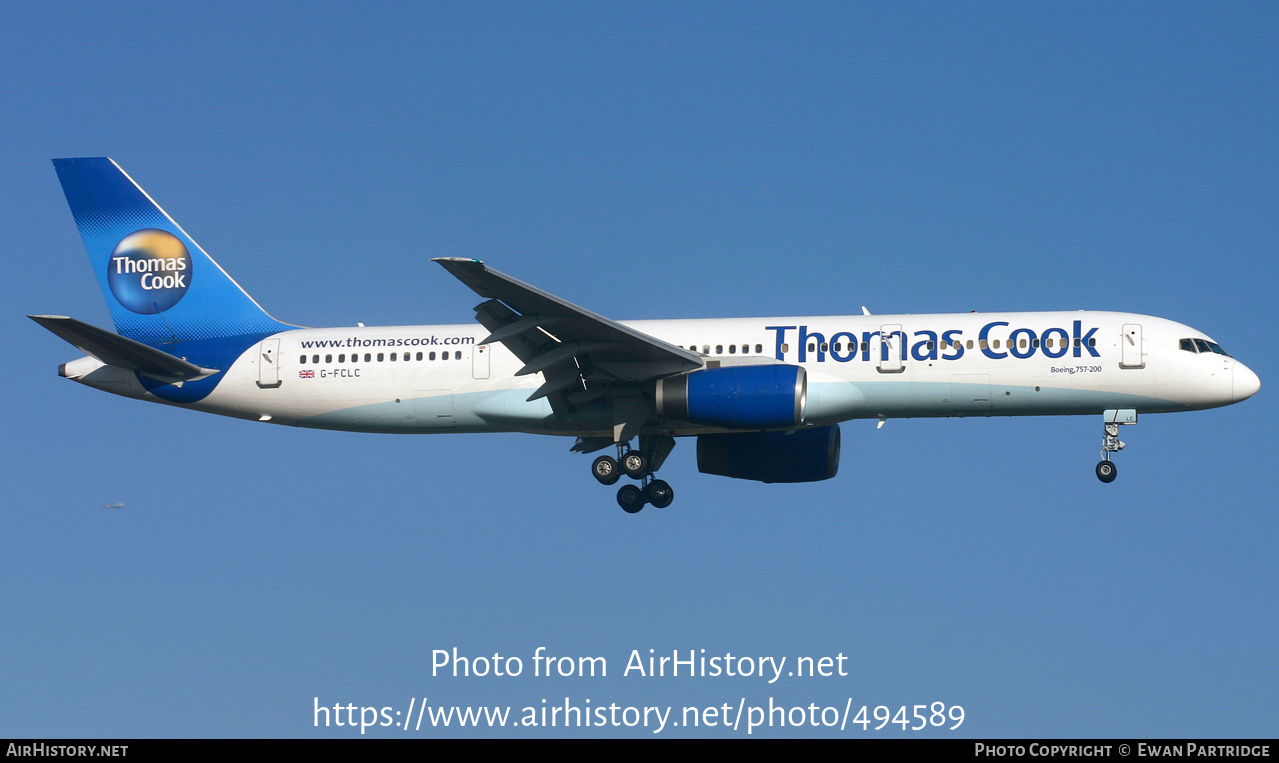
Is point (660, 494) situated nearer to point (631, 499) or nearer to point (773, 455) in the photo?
point (631, 499)

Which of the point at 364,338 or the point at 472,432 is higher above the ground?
the point at 364,338

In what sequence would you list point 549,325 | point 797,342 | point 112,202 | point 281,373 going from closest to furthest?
point 549,325 < point 797,342 < point 281,373 < point 112,202

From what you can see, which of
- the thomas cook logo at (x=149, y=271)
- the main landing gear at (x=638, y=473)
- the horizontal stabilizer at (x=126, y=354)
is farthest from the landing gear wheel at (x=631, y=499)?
the thomas cook logo at (x=149, y=271)

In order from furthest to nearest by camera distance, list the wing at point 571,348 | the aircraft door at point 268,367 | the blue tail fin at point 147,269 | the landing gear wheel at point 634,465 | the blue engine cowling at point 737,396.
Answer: the blue tail fin at point 147,269, the aircraft door at point 268,367, the landing gear wheel at point 634,465, the blue engine cowling at point 737,396, the wing at point 571,348

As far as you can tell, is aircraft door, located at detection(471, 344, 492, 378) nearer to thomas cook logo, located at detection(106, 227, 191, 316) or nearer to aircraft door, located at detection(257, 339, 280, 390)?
aircraft door, located at detection(257, 339, 280, 390)

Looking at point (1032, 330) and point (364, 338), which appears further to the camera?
point (364, 338)

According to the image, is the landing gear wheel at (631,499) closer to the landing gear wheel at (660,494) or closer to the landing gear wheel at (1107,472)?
the landing gear wheel at (660,494)

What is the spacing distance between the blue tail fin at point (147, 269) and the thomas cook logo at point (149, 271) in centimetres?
3

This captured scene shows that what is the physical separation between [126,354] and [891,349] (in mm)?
19133

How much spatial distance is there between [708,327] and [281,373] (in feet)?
36.7

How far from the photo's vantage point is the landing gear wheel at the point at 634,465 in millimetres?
35906

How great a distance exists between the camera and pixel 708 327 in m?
35.7

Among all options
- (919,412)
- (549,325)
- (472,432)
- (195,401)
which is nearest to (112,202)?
(195,401)

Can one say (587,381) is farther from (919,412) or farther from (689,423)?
(919,412)
